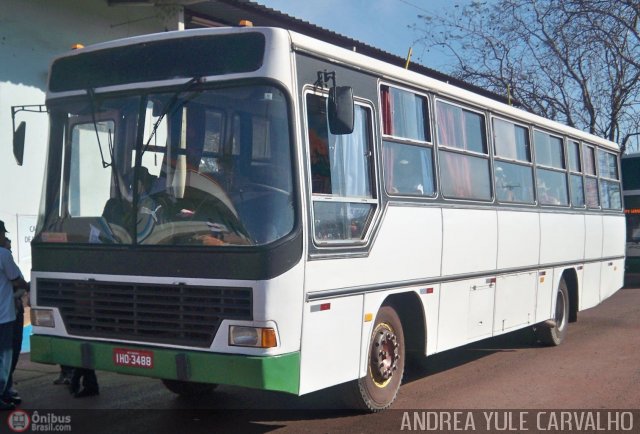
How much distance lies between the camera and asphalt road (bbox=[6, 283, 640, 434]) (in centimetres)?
710

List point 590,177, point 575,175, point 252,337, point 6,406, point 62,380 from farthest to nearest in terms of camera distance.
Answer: point 590,177 → point 575,175 → point 62,380 → point 6,406 → point 252,337

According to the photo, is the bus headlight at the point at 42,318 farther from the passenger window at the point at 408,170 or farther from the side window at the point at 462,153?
the side window at the point at 462,153

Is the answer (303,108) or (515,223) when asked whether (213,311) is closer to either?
(303,108)

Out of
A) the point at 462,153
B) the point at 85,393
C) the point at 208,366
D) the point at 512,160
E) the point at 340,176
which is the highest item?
the point at 512,160

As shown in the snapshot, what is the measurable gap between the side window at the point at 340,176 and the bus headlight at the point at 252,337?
0.87 meters

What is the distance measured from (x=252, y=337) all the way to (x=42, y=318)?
6.45 ft

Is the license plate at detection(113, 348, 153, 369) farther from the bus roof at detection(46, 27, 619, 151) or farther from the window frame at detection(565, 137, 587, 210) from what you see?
the window frame at detection(565, 137, 587, 210)

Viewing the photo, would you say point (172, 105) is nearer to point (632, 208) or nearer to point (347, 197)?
point (347, 197)

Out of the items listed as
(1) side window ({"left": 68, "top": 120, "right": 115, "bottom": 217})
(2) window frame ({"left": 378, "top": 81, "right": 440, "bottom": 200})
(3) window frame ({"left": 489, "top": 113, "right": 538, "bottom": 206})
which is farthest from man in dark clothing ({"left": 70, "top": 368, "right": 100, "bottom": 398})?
(3) window frame ({"left": 489, "top": 113, "right": 538, "bottom": 206})

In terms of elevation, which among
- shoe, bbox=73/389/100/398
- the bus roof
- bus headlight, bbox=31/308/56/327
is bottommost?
shoe, bbox=73/389/100/398

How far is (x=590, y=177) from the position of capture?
1323 centimetres

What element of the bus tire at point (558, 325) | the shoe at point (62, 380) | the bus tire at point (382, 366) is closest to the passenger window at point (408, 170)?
the bus tire at point (382, 366)

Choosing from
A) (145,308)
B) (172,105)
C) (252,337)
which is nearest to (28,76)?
Result: (172,105)

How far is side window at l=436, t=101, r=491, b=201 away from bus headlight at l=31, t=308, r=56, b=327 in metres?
3.97
